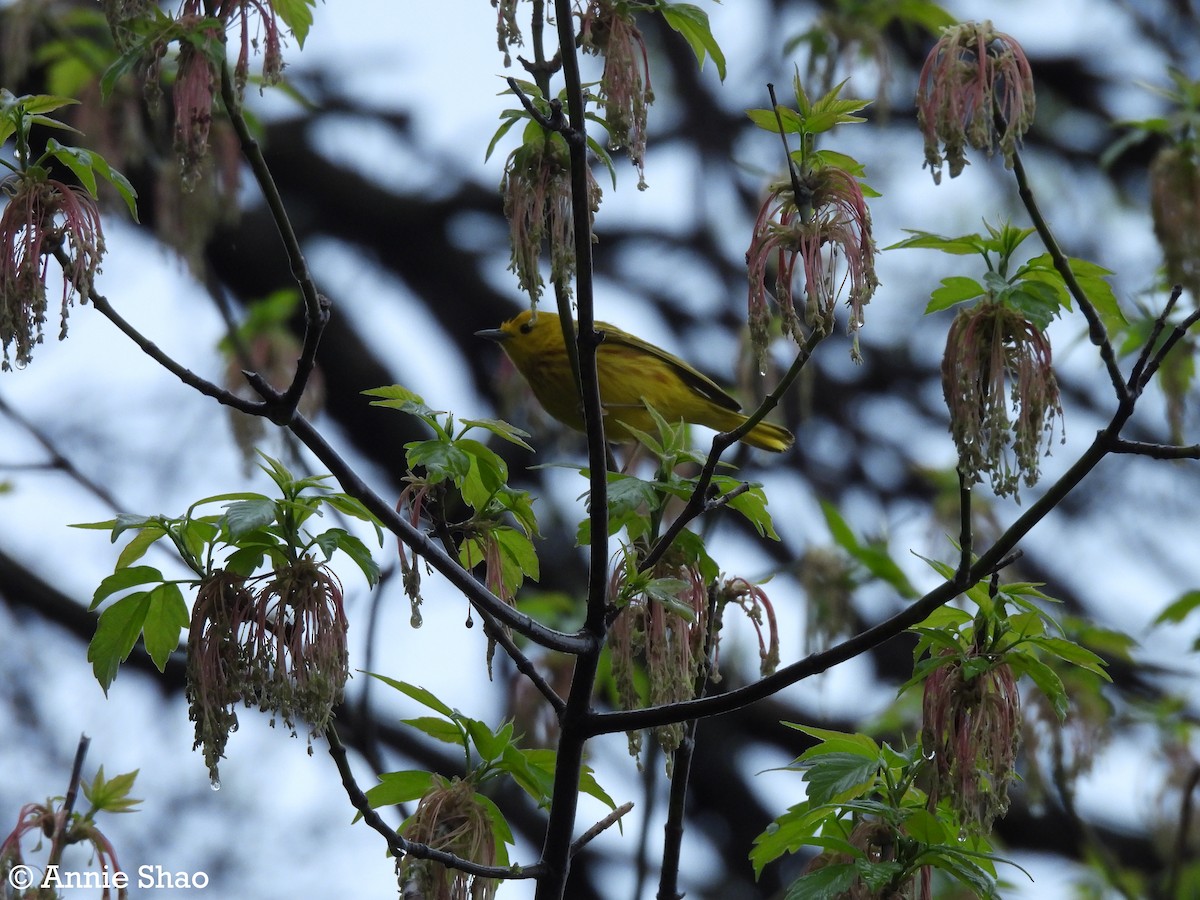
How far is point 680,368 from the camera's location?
6.14 m

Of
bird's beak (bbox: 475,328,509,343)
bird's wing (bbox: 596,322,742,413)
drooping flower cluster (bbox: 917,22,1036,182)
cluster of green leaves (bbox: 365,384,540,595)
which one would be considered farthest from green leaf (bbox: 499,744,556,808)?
bird's beak (bbox: 475,328,509,343)

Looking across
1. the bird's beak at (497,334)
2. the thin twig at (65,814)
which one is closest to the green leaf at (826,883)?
the thin twig at (65,814)

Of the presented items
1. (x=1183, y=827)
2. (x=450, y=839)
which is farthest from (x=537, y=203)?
(x=1183, y=827)

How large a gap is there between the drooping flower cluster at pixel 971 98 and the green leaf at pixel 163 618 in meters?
1.61

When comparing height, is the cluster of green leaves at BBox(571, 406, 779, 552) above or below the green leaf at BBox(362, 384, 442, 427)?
below

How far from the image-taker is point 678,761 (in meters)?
3.01

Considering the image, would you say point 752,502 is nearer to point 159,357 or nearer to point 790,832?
point 790,832

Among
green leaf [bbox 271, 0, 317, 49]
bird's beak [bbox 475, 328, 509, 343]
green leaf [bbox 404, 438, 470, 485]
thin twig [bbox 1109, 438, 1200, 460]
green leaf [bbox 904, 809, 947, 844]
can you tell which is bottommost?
green leaf [bbox 904, 809, 947, 844]

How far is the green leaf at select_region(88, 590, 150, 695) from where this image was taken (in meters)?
2.62

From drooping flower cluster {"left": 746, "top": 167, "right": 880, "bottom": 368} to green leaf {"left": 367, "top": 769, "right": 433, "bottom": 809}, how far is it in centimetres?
112

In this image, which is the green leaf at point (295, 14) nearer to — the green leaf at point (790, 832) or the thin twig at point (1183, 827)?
the green leaf at point (790, 832)

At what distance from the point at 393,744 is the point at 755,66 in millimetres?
4847

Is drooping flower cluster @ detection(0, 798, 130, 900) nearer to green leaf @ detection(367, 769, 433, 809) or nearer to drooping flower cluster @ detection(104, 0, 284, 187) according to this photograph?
green leaf @ detection(367, 769, 433, 809)

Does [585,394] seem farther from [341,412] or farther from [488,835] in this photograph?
[341,412]
